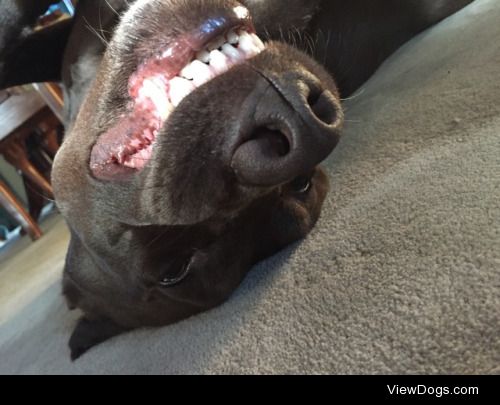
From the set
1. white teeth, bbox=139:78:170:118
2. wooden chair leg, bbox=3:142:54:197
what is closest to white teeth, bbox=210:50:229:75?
white teeth, bbox=139:78:170:118

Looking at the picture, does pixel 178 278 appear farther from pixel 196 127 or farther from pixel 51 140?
pixel 51 140

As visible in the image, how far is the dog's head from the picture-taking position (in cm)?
80

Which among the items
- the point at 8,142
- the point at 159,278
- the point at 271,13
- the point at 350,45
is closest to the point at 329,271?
the point at 159,278

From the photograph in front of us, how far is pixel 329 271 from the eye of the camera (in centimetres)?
115

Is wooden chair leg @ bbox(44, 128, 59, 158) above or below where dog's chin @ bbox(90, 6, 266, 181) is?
below

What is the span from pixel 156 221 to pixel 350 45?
131 centimetres

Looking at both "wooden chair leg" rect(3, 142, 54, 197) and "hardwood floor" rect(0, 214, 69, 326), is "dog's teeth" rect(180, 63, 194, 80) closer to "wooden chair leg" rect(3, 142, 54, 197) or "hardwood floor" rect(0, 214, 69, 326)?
"hardwood floor" rect(0, 214, 69, 326)

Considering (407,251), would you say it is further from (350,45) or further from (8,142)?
(8,142)

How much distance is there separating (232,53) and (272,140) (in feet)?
0.79

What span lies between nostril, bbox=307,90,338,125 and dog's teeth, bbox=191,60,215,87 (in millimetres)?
193

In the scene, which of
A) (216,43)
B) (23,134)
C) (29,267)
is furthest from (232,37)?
(23,134)

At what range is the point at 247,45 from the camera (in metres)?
0.98
